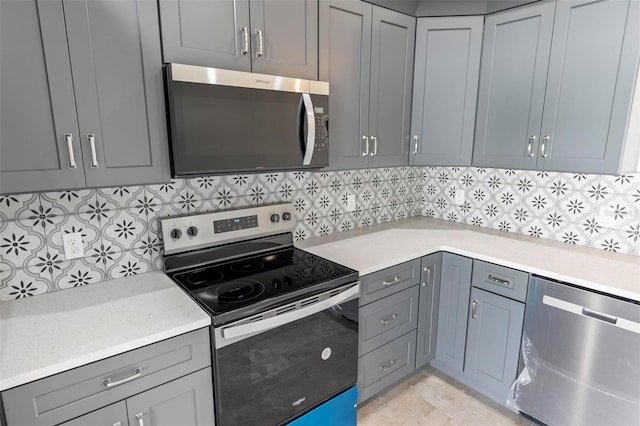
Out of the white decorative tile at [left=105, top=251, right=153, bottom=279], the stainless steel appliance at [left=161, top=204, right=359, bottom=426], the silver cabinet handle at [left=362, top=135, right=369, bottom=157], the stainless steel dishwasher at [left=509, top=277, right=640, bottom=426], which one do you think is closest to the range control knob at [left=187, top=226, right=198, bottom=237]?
the stainless steel appliance at [left=161, top=204, right=359, bottom=426]

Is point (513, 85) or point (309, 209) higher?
point (513, 85)

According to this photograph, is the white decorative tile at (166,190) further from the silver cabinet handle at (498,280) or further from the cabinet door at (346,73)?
the silver cabinet handle at (498,280)

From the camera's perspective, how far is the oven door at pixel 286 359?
1.37m

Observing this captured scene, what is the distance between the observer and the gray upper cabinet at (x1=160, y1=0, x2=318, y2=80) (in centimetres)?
140

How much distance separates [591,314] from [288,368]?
1.39m

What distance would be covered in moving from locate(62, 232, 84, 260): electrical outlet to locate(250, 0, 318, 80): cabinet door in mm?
1061

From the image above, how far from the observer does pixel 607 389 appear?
64.7 inches

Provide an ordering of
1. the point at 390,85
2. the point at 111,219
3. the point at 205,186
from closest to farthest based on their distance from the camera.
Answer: the point at 111,219
the point at 205,186
the point at 390,85

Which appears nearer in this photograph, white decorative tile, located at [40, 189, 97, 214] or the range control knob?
white decorative tile, located at [40, 189, 97, 214]

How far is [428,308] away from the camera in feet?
7.48

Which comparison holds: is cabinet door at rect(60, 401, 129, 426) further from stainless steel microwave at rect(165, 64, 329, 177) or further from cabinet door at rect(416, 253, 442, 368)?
cabinet door at rect(416, 253, 442, 368)

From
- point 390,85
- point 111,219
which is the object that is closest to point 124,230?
point 111,219

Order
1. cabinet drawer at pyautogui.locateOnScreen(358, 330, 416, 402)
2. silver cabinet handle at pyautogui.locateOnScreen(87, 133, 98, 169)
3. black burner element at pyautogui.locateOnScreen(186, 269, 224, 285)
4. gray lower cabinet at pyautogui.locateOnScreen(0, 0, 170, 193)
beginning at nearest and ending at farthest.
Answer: gray lower cabinet at pyautogui.locateOnScreen(0, 0, 170, 193) → silver cabinet handle at pyautogui.locateOnScreen(87, 133, 98, 169) → black burner element at pyautogui.locateOnScreen(186, 269, 224, 285) → cabinet drawer at pyautogui.locateOnScreen(358, 330, 416, 402)

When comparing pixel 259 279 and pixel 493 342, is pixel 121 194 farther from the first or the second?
pixel 493 342
